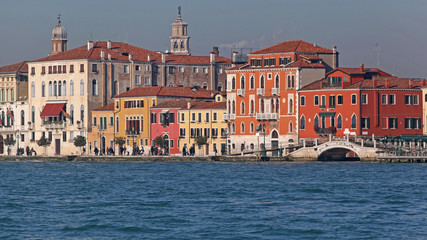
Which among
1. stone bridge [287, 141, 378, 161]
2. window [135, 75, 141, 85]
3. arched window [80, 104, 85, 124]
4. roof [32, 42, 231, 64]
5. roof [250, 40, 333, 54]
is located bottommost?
stone bridge [287, 141, 378, 161]

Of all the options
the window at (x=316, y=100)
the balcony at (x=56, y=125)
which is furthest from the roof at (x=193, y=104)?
the balcony at (x=56, y=125)

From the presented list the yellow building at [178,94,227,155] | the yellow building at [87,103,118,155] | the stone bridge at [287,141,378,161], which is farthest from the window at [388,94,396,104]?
the yellow building at [87,103,118,155]

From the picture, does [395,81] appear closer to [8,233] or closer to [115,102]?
[115,102]

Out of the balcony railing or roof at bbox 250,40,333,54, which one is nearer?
the balcony railing

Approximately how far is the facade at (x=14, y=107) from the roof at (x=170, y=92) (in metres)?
13.6

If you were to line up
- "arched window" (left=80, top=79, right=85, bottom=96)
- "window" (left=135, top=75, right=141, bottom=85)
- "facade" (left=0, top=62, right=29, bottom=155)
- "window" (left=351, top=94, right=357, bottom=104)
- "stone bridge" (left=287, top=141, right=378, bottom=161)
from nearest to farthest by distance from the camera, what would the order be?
"stone bridge" (left=287, top=141, right=378, bottom=161)
"window" (left=351, top=94, right=357, bottom=104)
"arched window" (left=80, top=79, right=85, bottom=96)
"window" (left=135, top=75, right=141, bottom=85)
"facade" (left=0, top=62, right=29, bottom=155)

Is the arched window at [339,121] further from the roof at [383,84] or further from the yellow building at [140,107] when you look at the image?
the yellow building at [140,107]

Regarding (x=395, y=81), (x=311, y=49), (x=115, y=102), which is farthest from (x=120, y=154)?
(x=395, y=81)

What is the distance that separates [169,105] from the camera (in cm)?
10381

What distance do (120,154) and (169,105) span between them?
758cm

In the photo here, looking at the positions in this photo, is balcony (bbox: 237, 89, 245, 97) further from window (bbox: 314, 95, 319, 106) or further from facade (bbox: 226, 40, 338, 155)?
window (bbox: 314, 95, 319, 106)

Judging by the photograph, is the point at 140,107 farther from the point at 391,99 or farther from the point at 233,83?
the point at 391,99

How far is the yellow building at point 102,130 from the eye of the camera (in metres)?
110

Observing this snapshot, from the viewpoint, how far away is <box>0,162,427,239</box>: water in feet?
133
